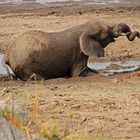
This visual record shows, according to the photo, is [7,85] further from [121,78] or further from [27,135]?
[27,135]

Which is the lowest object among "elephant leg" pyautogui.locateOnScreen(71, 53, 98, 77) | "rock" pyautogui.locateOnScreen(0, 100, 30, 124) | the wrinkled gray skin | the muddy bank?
the muddy bank

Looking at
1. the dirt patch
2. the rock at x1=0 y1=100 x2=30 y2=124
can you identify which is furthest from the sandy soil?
the rock at x1=0 y1=100 x2=30 y2=124

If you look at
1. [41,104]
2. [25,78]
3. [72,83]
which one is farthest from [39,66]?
[41,104]

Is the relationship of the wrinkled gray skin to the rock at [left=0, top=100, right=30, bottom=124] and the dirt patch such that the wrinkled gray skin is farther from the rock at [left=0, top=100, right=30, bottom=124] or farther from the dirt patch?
the rock at [left=0, top=100, right=30, bottom=124]


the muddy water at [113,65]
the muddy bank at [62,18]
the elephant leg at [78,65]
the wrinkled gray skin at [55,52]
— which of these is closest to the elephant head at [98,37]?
the wrinkled gray skin at [55,52]

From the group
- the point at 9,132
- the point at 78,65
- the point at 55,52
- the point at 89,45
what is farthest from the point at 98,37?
the point at 9,132

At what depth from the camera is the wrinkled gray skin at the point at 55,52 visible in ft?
49.5

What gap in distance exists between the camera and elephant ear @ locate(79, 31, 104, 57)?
50.8ft

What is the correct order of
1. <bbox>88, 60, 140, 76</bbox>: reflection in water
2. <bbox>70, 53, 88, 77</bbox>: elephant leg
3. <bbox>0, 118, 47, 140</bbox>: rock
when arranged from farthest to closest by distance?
1. <bbox>88, 60, 140, 76</bbox>: reflection in water
2. <bbox>70, 53, 88, 77</bbox>: elephant leg
3. <bbox>0, 118, 47, 140</bbox>: rock

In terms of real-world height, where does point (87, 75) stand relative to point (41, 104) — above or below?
below

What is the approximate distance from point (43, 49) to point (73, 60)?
0.86 meters

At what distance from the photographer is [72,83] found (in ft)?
45.8

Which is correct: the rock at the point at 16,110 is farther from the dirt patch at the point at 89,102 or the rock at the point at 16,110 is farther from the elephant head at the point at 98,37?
the elephant head at the point at 98,37

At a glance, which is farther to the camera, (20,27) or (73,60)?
(20,27)
